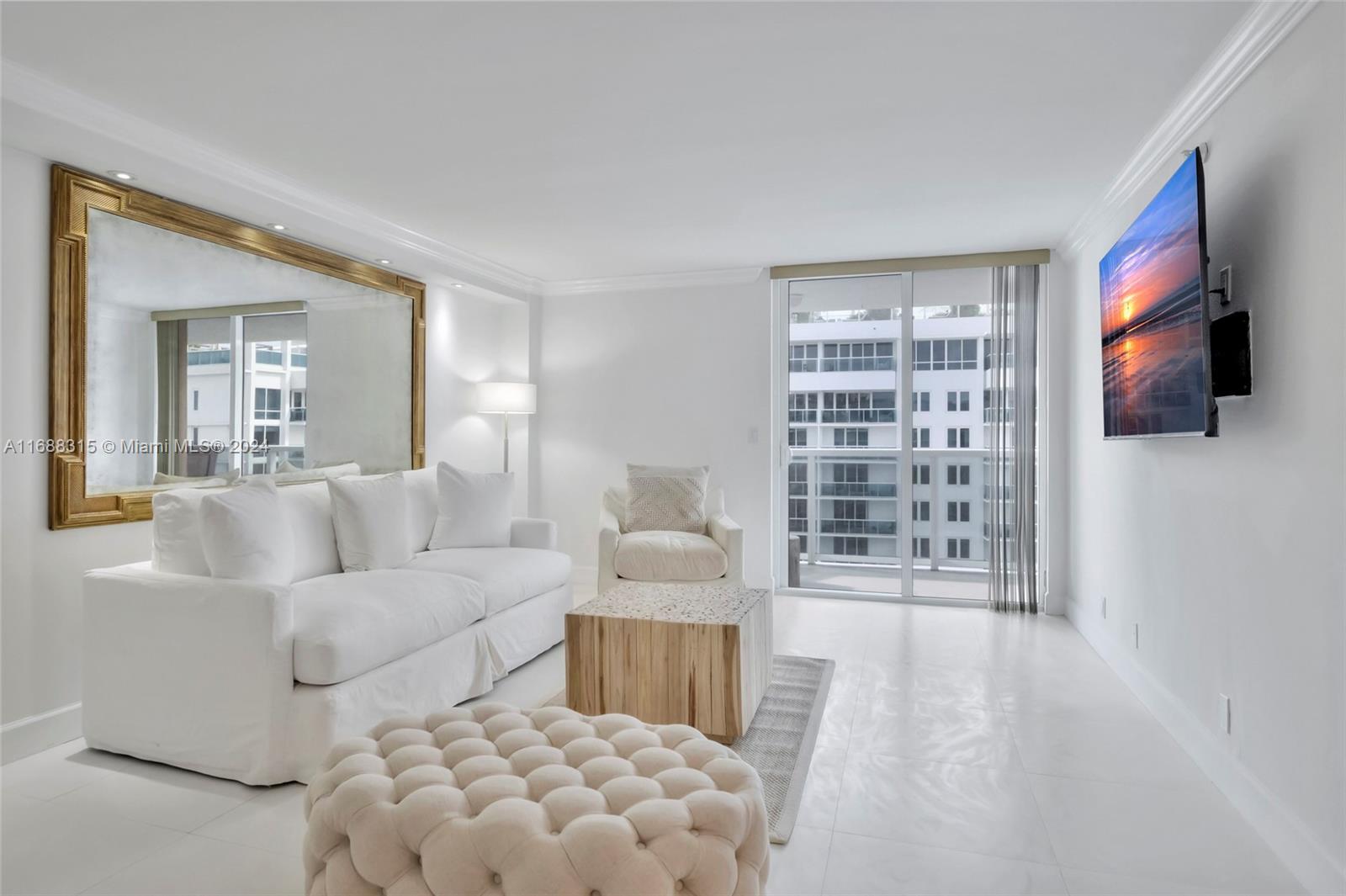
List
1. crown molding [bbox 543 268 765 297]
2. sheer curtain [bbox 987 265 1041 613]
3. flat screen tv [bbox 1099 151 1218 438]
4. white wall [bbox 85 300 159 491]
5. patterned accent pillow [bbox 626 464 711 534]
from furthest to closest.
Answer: crown molding [bbox 543 268 765 297], sheer curtain [bbox 987 265 1041 613], patterned accent pillow [bbox 626 464 711 534], white wall [bbox 85 300 159 491], flat screen tv [bbox 1099 151 1218 438]

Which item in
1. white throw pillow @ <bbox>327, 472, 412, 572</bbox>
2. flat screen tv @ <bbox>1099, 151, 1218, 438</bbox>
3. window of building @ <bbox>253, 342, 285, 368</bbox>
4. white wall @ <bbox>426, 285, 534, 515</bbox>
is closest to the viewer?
flat screen tv @ <bbox>1099, 151, 1218, 438</bbox>

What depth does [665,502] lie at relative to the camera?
4953 mm

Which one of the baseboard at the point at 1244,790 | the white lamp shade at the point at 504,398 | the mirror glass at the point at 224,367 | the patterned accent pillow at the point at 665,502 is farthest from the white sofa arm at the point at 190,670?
the baseboard at the point at 1244,790

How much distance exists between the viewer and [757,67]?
2467 mm

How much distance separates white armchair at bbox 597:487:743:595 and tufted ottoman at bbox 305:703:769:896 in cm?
261

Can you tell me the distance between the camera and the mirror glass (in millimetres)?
3111

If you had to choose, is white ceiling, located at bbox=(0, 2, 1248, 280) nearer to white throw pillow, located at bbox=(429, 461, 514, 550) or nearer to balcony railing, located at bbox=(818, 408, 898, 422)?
white throw pillow, located at bbox=(429, 461, 514, 550)

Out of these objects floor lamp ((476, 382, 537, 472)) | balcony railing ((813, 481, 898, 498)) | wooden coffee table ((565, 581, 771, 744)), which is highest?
floor lamp ((476, 382, 537, 472))

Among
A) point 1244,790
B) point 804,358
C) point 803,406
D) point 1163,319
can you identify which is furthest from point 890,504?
point 1244,790

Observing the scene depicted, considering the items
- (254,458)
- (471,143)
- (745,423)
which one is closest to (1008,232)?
(745,423)

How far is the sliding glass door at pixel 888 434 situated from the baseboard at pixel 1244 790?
1805 mm

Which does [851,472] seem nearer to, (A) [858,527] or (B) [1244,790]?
(A) [858,527]

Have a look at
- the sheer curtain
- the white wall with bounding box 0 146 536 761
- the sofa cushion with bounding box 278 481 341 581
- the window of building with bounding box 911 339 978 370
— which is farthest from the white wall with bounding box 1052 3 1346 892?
the white wall with bounding box 0 146 536 761

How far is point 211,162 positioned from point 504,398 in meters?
2.56
